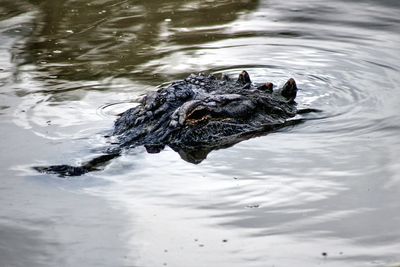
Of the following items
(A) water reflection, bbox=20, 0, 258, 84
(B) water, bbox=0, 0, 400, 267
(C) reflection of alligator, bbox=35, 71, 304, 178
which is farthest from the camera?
(A) water reflection, bbox=20, 0, 258, 84

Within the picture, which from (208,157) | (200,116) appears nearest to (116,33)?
(200,116)

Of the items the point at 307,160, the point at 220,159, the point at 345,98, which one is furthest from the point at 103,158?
the point at 345,98

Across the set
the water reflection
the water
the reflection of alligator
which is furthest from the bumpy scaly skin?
the water reflection

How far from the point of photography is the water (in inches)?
199

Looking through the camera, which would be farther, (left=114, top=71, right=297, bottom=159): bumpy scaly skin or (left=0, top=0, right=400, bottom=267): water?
(left=114, top=71, right=297, bottom=159): bumpy scaly skin

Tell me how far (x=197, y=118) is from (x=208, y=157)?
1.73 ft

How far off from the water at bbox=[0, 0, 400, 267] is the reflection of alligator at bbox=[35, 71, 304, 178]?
18 centimetres

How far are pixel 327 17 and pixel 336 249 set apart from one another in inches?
292

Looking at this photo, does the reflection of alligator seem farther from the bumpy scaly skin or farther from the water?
the water

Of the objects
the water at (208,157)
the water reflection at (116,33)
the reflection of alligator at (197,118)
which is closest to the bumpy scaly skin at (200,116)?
the reflection of alligator at (197,118)

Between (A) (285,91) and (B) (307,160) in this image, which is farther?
(A) (285,91)

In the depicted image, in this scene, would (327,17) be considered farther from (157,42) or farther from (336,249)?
(336,249)

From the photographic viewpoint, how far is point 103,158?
21.4 feet

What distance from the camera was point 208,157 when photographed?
260 inches
